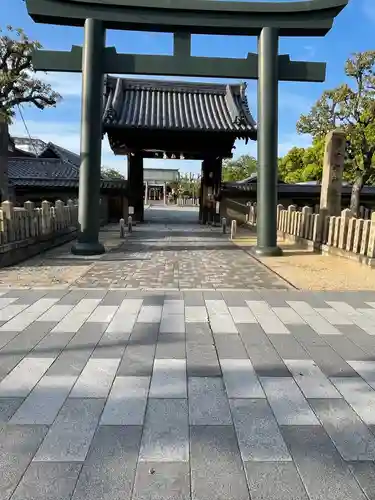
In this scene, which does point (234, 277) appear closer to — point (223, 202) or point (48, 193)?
point (223, 202)

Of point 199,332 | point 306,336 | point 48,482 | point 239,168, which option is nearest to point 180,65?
point 199,332

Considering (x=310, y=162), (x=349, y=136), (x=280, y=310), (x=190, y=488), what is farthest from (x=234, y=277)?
(x=310, y=162)

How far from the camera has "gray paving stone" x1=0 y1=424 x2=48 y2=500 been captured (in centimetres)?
193

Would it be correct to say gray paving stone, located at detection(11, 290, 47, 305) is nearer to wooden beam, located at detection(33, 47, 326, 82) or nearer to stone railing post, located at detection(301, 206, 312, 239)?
wooden beam, located at detection(33, 47, 326, 82)

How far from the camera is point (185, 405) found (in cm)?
269

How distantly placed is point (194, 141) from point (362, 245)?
13.5 metres

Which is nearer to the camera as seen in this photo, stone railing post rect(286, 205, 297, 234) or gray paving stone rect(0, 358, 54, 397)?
gray paving stone rect(0, 358, 54, 397)

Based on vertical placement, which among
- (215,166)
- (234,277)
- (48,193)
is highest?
(215,166)

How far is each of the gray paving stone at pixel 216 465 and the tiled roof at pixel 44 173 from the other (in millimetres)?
19996

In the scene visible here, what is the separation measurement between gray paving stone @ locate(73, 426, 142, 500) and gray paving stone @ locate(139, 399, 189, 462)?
0.21ft

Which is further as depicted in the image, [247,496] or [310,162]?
[310,162]

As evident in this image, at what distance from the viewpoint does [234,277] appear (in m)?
7.45

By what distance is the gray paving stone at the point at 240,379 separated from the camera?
113 inches

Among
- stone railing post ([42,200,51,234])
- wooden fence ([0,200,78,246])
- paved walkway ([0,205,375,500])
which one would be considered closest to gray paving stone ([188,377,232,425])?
paved walkway ([0,205,375,500])
